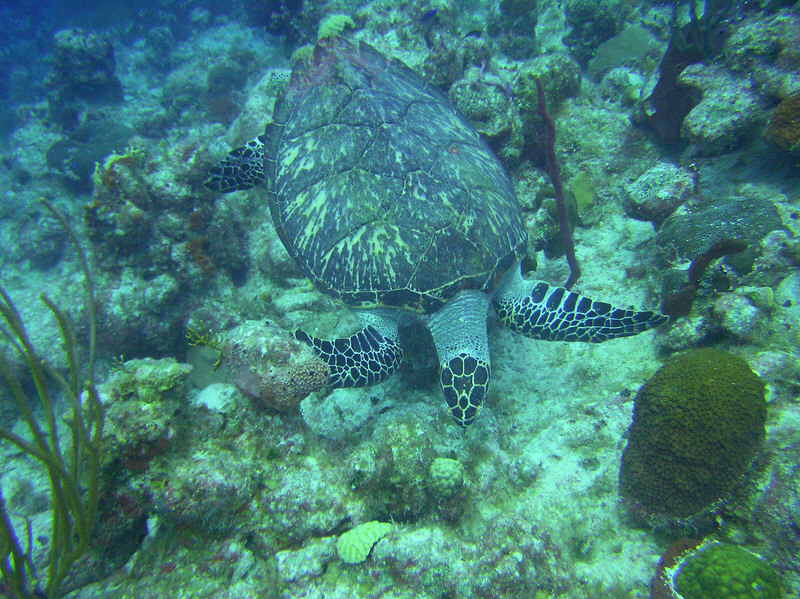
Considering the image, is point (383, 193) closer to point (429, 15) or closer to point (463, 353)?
point (463, 353)

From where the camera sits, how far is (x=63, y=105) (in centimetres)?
1010

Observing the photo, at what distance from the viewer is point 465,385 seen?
9.12 feet

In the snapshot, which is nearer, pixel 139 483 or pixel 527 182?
pixel 139 483

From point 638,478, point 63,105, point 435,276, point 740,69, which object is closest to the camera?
point 638,478

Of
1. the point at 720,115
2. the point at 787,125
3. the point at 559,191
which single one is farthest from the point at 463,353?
the point at 720,115

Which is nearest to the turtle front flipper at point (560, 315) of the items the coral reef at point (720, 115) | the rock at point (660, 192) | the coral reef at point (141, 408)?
the rock at point (660, 192)

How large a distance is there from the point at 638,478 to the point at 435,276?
201cm

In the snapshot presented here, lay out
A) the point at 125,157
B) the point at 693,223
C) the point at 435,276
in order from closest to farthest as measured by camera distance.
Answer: the point at 435,276 → the point at 693,223 → the point at 125,157

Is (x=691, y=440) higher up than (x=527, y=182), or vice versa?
(x=527, y=182)

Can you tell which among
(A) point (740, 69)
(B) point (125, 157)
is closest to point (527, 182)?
(A) point (740, 69)

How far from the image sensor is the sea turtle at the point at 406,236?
293cm

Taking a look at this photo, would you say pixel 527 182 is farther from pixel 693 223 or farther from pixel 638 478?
pixel 638 478

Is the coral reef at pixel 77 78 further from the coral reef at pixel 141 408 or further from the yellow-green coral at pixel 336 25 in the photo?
the coral reef at pixel 141 408

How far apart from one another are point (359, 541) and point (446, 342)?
1626mm
